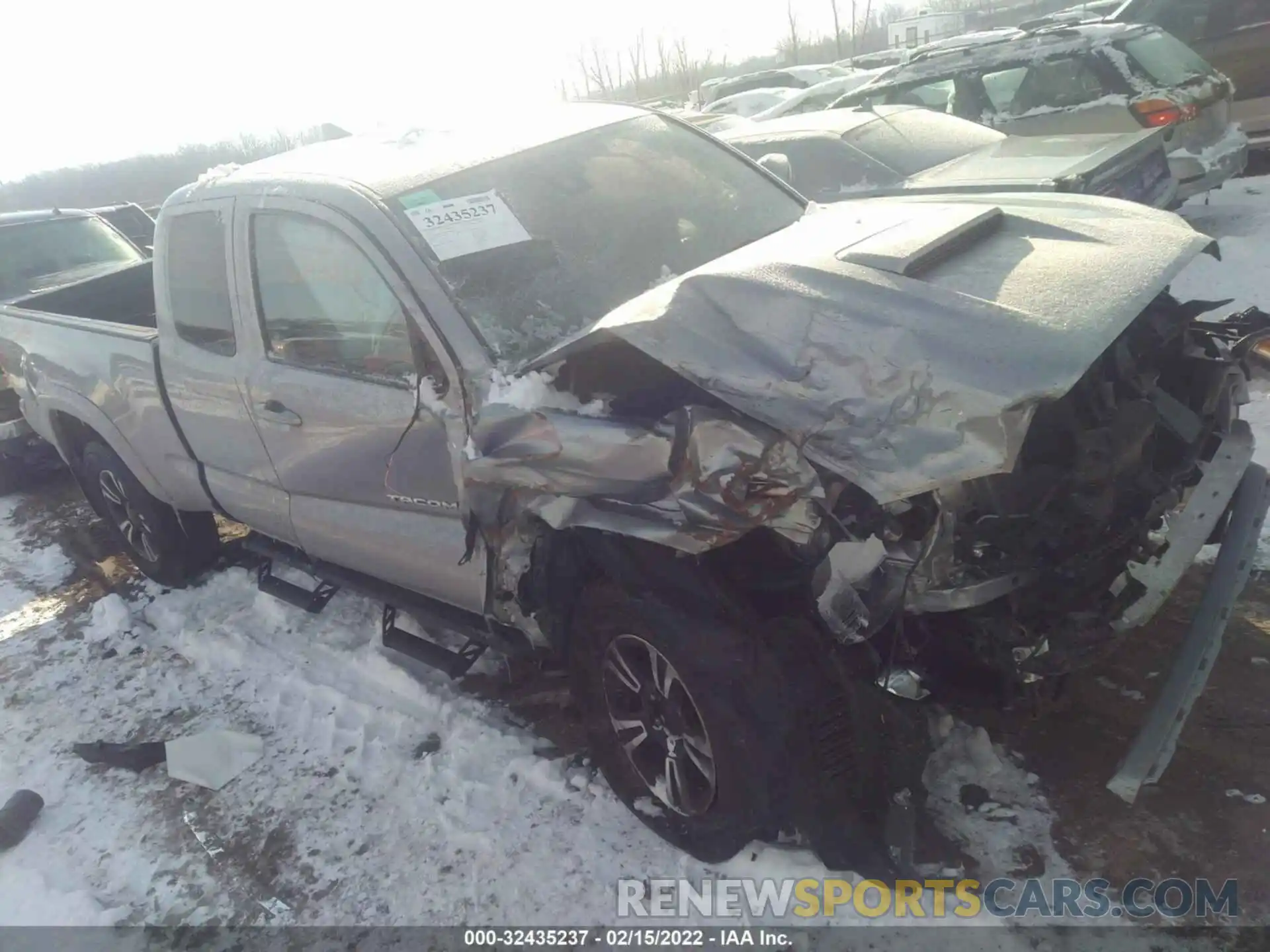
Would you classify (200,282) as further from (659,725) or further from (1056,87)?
(1056,87)

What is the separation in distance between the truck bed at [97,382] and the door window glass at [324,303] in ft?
3.39

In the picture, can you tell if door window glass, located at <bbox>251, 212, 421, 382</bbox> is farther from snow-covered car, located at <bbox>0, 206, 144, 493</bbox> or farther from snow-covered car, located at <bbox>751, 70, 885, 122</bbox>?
snow-covered car, located at <bbox>751, 70, 885, 122</bbox>

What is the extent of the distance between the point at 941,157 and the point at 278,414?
185 inches

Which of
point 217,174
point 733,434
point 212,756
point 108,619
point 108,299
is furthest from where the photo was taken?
point 108,299

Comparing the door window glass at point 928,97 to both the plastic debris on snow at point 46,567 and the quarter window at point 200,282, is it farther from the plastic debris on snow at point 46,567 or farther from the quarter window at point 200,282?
the plastic debris on snow at point 46,567

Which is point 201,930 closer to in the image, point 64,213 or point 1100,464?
point 1100,464

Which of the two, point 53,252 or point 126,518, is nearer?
point 126,518

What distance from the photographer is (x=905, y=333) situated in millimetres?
2184

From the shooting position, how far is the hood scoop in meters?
2.46

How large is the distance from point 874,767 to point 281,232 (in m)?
2.66

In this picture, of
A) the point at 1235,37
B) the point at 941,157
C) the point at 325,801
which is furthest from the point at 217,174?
the point at 1235,37

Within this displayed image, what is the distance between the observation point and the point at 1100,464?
2223 millimetres

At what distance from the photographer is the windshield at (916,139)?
19.6 feet

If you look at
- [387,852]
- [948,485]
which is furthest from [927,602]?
[387,852]
